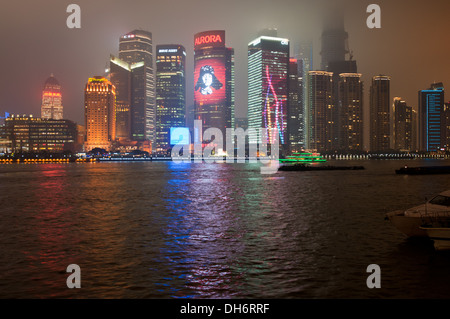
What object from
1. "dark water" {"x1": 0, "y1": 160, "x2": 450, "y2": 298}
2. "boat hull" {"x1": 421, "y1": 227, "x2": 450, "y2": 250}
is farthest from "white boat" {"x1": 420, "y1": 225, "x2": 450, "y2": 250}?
"dark water" {"x1": 0, "y1": 160, "x2": 450, "y2": 298}

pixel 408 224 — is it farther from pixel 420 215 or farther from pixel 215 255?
pixel 215 255

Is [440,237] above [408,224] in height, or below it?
below

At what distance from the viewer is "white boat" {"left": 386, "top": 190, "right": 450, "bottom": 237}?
23344 millimetres

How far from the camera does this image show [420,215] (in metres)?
23.9

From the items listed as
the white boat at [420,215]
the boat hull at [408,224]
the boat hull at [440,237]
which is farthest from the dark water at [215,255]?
the white boat at [420,215]

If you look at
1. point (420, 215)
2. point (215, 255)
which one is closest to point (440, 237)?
point (420, 215)

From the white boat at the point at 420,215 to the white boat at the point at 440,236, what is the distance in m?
1.21

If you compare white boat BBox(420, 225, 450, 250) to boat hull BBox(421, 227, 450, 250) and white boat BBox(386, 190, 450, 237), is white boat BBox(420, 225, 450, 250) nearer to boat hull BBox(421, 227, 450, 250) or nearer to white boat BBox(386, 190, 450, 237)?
boat hull BBox(421, 227, 450, 250)

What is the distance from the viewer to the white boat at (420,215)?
23.3 meters

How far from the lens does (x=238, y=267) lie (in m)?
20.2

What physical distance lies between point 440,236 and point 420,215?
210cm

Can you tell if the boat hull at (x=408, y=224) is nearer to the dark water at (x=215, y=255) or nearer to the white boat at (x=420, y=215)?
the white boat at (x=420, y=215)
